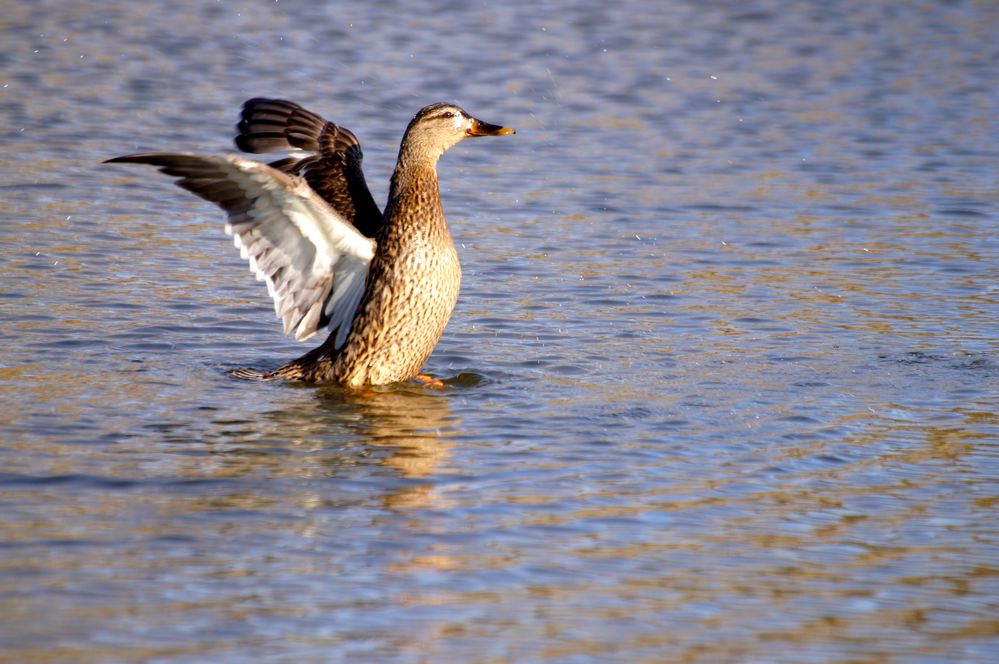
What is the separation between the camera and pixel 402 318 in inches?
297

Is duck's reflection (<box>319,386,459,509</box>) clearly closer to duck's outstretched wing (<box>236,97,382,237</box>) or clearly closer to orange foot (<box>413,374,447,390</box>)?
orange foot (<box>413,374,447,390</box>)

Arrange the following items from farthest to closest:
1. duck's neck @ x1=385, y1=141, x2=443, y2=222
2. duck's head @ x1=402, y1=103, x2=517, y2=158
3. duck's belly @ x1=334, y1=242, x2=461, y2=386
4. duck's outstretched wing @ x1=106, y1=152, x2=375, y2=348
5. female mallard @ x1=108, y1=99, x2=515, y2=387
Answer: duck's head @ x1=402, y1=103, x2=517, y2=158 → duck's neck @ x1=385, y1=141, x2=443, y2=222 → duck's belly @ x1=334, y1=242, x2=461, y2=386 → female mallard @ x1=108, y1=99, x2=515, y2=387 → duck's outstretched wing @ x1=106, y1=152, x2=375, y2=348

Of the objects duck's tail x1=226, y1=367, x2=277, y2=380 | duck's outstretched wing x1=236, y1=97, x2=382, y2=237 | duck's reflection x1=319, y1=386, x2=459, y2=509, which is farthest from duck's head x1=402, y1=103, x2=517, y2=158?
duck's tail x1=226, y1=367, x2=277, y2=380

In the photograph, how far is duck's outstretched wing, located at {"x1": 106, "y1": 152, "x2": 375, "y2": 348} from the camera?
267 inches

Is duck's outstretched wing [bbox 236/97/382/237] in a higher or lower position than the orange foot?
higher

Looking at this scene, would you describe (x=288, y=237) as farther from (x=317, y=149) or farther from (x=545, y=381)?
(x=545, y=381)

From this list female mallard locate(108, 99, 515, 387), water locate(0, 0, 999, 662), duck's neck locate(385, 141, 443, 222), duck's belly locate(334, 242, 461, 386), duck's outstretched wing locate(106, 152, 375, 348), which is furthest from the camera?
duck's neck locate(385, 141, 443, 222)

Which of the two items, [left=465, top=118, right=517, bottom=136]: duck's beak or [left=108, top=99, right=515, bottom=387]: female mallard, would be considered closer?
[left=108, top=99, right=515, bottom=387]: female mallard

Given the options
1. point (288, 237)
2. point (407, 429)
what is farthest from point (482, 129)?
point (407, 429)

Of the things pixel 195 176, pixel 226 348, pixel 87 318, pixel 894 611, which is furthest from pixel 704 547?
pixel 87 318

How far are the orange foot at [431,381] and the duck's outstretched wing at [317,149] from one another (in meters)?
0.80

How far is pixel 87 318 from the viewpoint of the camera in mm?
8328

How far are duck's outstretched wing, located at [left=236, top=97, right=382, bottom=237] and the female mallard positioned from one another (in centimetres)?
2

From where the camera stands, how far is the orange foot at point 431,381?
766cm
